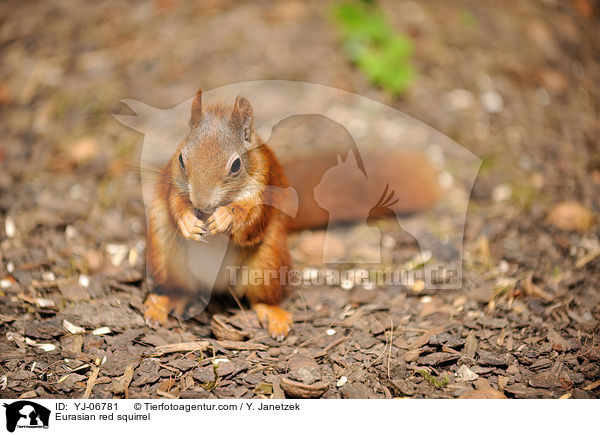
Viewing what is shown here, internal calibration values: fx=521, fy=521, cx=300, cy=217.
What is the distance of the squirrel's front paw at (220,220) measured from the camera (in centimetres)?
167

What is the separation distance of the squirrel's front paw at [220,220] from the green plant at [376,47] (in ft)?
6.90

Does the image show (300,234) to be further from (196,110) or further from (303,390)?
(196,110)

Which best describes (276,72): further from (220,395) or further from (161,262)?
(220,395)

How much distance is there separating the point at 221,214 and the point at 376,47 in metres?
2.33

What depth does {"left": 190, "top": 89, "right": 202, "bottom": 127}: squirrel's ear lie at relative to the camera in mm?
1633

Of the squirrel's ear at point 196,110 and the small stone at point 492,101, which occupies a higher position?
the squirrel's ear at point 196,110

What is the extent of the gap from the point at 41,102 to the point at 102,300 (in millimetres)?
1803

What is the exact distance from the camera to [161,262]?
1973mm

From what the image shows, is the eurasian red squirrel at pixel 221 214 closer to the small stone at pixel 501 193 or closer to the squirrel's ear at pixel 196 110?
the squirrel's ear at pixel 196 110

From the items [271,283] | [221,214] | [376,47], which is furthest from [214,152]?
[376,47]

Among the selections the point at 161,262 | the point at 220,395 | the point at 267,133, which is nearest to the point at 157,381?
the point at 220,395

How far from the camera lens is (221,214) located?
1.67m
